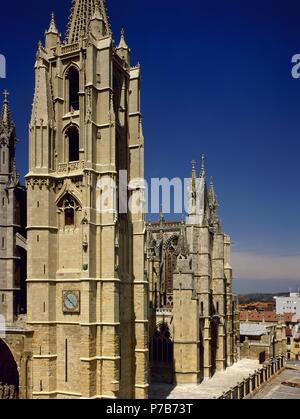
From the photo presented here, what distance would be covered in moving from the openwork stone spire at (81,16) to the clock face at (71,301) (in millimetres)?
18222

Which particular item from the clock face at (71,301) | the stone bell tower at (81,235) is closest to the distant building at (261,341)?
the stone bell tower at (81,235)

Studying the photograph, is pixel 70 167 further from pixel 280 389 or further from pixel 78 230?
pixel 280 389

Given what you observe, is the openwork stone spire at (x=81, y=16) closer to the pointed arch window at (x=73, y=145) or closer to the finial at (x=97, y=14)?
the finial at (x=97, y=14)

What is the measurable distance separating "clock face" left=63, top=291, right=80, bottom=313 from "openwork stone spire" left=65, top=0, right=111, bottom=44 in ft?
59.8

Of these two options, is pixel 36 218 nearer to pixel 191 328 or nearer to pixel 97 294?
pixel 97 294

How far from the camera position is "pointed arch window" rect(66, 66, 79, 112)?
37156mm

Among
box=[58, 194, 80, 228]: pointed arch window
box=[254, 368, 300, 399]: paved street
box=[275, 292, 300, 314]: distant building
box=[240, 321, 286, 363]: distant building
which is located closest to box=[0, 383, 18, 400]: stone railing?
box=[58, 194, 80, 228]: pointed arch window

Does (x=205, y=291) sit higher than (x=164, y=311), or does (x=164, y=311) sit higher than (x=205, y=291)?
(x=205, y=291)

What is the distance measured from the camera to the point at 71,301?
111 ft

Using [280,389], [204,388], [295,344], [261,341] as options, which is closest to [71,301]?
[204,388]

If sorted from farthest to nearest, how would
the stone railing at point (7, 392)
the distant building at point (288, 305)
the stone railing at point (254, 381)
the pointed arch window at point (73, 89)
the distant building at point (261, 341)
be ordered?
the distant building at point (288, 305)
the distant building at point (261, 341)
the stone railing at point (254, 381)
the pointed arch window at point (73, 89)
the stone railing at point (7, 392)

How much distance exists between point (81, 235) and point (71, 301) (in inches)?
174

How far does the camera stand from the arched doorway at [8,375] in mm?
36438

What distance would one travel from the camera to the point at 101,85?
117 ft
